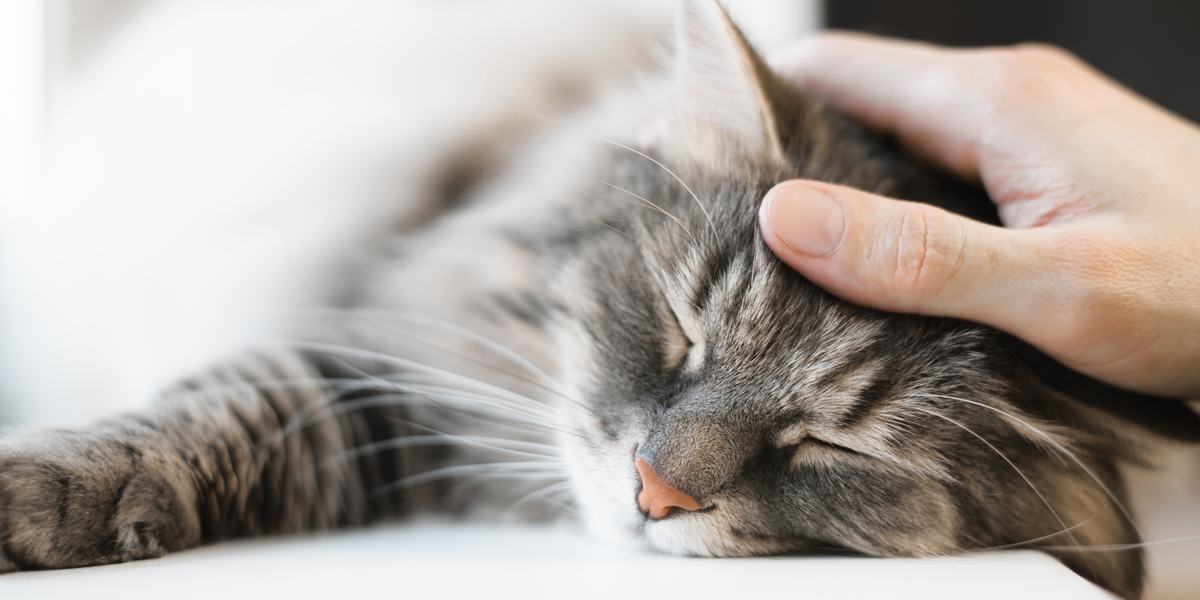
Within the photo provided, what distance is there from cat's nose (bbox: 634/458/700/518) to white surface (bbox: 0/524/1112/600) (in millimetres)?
55

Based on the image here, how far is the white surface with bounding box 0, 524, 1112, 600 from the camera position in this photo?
0.82 meters

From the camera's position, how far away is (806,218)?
3.22 feet

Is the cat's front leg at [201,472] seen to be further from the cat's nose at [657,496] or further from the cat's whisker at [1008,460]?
the cat's whisker at [1008,460]

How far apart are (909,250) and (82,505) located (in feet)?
2.86

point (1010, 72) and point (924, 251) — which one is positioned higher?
point (1010, 72)

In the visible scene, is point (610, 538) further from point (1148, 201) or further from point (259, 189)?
point (259, 189)

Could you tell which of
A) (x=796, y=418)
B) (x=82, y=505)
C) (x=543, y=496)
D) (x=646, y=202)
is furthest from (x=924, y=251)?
(x=82, y=505)

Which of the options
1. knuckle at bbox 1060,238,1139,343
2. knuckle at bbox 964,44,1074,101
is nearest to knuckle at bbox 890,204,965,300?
knuckle at bbox 1060,238,1139,343

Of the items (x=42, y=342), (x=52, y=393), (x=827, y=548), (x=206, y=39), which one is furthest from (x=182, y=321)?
(x=827, y=548)

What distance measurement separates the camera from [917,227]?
97 centimetres

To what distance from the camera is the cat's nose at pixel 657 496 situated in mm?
1014

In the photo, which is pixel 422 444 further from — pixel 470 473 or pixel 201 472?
pixel 201 472

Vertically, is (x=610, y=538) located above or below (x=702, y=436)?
below

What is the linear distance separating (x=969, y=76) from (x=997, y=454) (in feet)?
1.72
